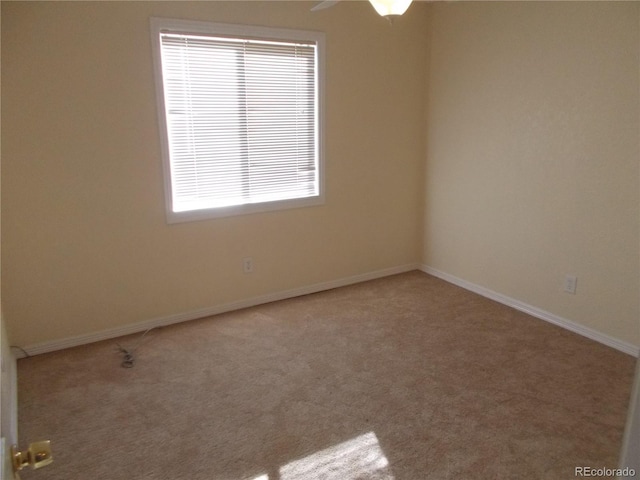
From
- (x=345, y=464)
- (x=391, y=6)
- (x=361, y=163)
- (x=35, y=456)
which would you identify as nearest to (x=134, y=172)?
(x=361, y=163)

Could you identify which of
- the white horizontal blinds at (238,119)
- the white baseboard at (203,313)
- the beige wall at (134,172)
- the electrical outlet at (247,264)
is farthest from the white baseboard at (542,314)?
the electrical outlet at (247,264)

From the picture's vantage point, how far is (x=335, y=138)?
373 cm

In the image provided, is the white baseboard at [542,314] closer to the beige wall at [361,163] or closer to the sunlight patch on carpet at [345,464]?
the beige wall at [361,163]

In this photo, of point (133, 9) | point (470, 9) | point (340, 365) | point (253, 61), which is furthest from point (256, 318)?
point (470, 9)

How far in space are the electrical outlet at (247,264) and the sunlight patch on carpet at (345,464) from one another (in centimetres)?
174

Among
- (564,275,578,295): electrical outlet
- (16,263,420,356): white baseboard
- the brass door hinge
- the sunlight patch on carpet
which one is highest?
the brass door hinge

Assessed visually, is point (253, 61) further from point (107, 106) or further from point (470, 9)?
point (470, 9)

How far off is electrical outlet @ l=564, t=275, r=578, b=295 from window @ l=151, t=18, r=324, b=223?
1.92 m

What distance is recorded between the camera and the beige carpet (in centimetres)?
204

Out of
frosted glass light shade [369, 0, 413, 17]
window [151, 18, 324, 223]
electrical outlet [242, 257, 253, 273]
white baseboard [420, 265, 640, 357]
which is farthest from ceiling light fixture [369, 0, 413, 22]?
electrical outlet [242, 257, 253, 273]

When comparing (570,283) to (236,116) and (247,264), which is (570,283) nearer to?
(247,264)

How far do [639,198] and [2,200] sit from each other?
3.70m

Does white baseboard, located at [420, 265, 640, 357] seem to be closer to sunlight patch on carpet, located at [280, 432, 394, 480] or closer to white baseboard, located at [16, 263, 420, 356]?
white baseboard, located at [16, 263, 420, 356]

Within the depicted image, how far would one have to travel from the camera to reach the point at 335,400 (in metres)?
2.47
